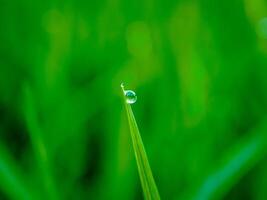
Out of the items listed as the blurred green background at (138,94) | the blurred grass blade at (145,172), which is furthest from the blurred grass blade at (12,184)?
the blurred grass blade at (145,172)

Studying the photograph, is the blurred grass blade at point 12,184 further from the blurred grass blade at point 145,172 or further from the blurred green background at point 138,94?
the blurred grass blade at point 145,172

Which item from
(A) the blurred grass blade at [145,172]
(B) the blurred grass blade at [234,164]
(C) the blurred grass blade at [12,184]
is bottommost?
(B) the blurred grass blade at [234,164]

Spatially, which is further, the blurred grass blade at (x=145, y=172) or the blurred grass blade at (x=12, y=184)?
the blurred grass blade at (x=12, y=184)

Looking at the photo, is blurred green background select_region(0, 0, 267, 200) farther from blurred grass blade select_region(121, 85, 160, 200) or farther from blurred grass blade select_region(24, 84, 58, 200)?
blurred grass blade select_region(121, 85, 160, 200)

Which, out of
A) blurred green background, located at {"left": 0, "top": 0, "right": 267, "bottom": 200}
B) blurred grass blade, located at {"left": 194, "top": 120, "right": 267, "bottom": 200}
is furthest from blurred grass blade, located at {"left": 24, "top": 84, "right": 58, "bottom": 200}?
blurred grass blade, located at {"left": 194, "top": 120, "right": 267, "bottom": 200}

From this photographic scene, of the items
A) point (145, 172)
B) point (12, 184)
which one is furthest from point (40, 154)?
point (145, 172)

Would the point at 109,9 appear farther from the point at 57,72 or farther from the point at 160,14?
the point at 57,72

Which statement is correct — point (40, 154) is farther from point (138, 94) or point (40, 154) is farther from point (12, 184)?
point (138, 94)
